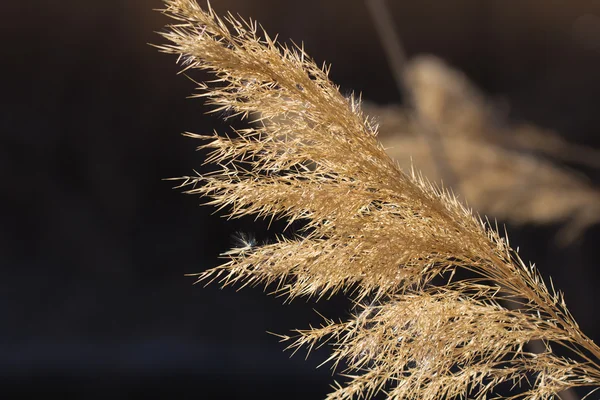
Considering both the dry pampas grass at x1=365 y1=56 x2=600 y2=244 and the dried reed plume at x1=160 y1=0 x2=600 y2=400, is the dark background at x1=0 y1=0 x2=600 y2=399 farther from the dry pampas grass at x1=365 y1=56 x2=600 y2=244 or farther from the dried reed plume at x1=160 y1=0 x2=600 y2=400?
the dried reed plume at x1=160 y1=0 x2=600 y2=400

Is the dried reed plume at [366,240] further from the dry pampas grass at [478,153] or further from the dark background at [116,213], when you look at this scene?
the dark background at [116,213]

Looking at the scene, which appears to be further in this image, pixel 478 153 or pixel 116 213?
pixel 116 213

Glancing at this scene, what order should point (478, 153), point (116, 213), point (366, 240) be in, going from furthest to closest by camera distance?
point (116, 213) < point (478, 153) < point (366, 240)

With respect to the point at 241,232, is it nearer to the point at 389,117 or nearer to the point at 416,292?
the point at 416,292

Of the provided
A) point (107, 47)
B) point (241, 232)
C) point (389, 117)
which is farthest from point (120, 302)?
point (241, 232)

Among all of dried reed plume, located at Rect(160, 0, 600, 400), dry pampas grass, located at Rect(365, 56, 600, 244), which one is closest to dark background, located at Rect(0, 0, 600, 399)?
dry pampas grass, located at Rect(365, 56, 600, 244)

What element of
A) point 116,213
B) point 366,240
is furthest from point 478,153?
point 116,213

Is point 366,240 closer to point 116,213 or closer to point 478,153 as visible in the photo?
point 478,153
